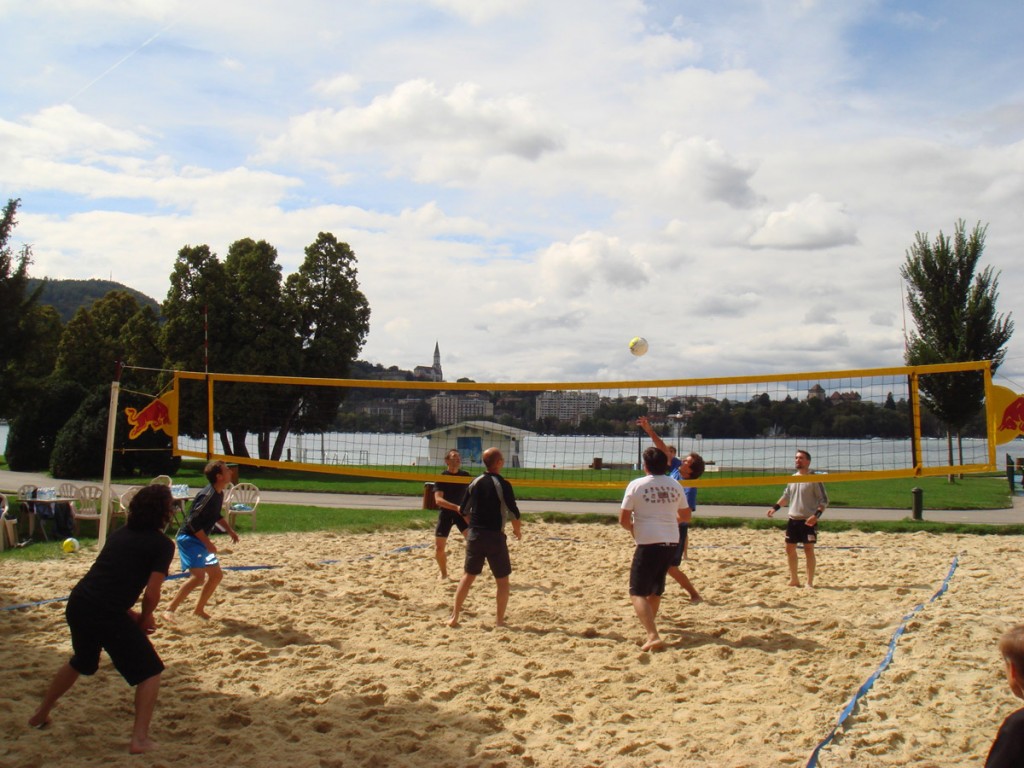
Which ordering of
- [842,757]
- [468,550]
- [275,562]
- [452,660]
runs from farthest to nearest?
[275,562] → [468,550] → [452,660] → [842,757]

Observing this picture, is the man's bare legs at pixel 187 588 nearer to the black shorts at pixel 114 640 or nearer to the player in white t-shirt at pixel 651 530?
the black shorts at pixel 114 640

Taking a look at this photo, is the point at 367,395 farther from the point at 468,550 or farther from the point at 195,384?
the point at 195,384

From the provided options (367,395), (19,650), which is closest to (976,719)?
(19,650)

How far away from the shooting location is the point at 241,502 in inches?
525

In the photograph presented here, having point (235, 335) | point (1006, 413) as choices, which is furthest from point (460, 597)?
point (235, 335)

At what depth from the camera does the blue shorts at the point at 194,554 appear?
652 centimetres

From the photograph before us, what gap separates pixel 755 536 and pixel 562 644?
7.12m

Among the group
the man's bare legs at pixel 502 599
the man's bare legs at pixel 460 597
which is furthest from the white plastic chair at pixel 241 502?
the man's bare legs at pixel 502 599

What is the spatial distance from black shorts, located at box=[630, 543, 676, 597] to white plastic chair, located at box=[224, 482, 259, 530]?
754 centimetres

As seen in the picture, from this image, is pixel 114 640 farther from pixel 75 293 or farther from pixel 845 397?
pixel 75 293

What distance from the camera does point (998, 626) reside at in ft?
20.2

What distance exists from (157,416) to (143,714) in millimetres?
5998

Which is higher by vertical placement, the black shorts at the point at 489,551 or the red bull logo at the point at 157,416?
the red bull logo at the point at 157,416

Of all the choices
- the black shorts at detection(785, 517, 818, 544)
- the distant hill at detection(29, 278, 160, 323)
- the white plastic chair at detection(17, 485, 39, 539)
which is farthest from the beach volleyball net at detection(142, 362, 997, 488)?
the distant hill at detection(29, 278, 160, 323)
